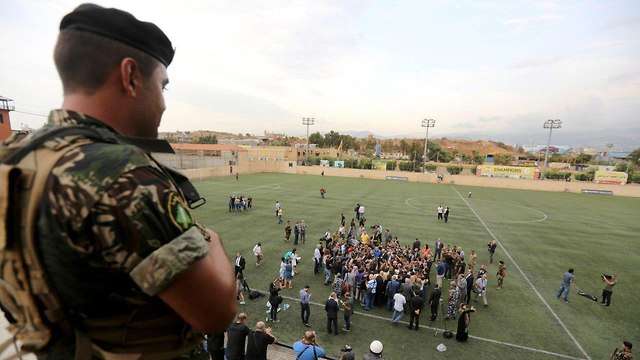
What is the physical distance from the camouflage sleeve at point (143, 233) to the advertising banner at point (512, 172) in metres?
68.9

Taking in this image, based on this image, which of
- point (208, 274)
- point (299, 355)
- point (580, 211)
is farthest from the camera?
point (580, 211)

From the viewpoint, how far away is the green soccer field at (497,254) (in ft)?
39.9

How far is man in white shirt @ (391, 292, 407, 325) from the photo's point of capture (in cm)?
1294

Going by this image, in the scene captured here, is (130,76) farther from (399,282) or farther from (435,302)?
(399,282)

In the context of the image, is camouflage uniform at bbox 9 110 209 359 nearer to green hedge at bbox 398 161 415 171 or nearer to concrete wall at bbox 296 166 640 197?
concrete wall at bbox 296 166 640 197

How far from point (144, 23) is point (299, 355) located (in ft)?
23.9

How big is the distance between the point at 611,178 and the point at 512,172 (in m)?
15.2

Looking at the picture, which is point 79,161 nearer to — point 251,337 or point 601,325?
point 251,337

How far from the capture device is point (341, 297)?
14.5 m

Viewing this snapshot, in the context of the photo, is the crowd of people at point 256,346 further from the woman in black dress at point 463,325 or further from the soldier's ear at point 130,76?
the soldier's ear at point 130,76

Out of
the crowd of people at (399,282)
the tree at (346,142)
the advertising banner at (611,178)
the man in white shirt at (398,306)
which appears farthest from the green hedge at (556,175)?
the tree at (346,142)

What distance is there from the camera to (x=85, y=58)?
1.39 m

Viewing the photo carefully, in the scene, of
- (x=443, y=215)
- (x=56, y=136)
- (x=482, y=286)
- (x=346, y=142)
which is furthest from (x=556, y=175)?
(x=346, y=142)

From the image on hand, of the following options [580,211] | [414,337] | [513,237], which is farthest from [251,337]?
[580,211]
